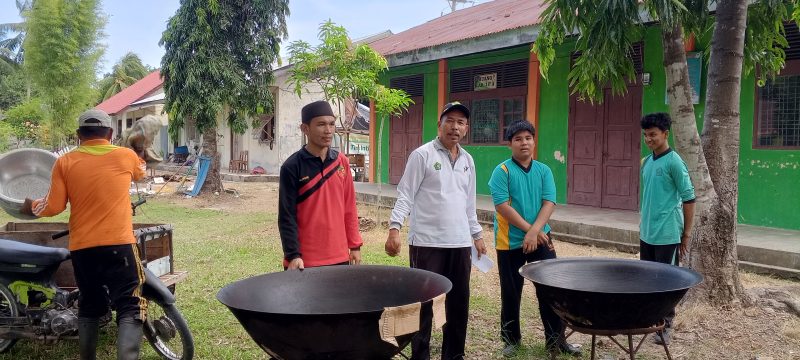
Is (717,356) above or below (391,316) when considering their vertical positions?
below

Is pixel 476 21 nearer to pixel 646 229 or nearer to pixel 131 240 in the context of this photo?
pixel 646 229

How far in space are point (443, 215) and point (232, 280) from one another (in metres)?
3.19

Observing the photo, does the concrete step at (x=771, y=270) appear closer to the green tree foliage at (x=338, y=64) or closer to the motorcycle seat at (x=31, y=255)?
the green tree foliage at (x=338, y=64)

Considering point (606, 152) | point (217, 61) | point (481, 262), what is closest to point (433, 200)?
point (481, 262)

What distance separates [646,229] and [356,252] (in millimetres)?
2016

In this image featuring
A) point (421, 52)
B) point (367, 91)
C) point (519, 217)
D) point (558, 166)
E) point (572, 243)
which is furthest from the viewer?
point (421, 52)

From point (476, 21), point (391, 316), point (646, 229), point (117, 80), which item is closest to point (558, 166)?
point (476, 21)

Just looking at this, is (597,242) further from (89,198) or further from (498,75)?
(89,198)

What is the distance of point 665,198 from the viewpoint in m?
3.99

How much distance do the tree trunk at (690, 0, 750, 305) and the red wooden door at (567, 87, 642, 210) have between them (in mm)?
4491

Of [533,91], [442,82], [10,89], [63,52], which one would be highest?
[10,89]

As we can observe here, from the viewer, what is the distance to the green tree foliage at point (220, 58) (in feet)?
43.0

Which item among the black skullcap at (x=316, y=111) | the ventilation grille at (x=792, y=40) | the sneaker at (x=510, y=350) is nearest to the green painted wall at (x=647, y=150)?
the ventilation grille at (x=792, y=40)

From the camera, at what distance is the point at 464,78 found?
11938 millimetres
